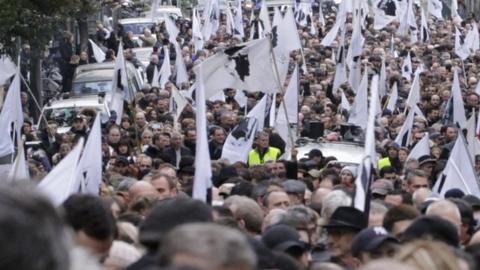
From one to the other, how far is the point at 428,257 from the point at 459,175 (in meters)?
7.54

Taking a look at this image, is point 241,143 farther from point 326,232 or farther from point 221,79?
point 326,232

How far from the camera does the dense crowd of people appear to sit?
3.78 m

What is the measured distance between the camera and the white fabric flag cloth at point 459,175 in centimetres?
1223

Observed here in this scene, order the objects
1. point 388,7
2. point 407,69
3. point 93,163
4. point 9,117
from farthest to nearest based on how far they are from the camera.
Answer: point 388,7
point 407,69
point 9,117
point 93,163

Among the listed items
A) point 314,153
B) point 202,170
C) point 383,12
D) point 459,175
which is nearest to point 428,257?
point 202,170

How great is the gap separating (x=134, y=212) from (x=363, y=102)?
1306cm

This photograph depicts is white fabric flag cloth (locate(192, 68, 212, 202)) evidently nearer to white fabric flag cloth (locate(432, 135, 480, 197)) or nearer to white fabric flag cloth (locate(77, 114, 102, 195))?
white fabric flag cloth (locate(77, 114, 102, 195))

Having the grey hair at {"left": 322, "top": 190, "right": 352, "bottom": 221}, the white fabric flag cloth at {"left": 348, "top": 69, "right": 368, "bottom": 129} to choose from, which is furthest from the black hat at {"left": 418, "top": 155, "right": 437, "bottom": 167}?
the grey hair at {"left": 322, "top": 190, "right": 352, "bottom": 221}

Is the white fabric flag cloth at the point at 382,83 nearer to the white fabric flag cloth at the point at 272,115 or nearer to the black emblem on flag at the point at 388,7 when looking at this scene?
the white fabric flag cloth at the point at 272,115

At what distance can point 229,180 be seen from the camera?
39.9 ft

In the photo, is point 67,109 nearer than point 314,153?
No

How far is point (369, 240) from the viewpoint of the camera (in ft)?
21.3

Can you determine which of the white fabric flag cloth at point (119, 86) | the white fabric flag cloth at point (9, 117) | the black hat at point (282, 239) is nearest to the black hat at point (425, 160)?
the white fabric flag cloth at point (9, 117)

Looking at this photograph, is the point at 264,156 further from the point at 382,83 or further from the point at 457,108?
the point at 382,83
